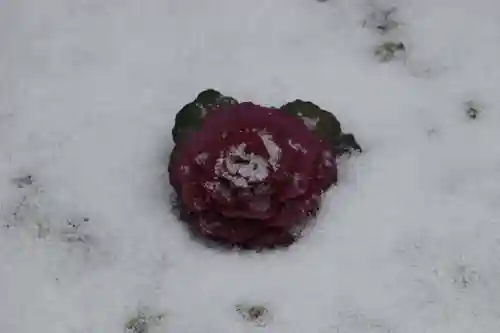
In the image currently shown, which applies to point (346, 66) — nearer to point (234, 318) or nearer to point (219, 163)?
point (219, 163)

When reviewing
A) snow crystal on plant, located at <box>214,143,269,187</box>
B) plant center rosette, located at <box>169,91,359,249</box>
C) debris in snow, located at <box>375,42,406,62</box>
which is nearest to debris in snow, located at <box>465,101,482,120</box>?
debris in snow, located at <box>375,42,406,62</box>

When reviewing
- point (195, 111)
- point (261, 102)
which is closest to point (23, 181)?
point (195, 111)

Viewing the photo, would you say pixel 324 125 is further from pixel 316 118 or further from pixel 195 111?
pixel 195 111

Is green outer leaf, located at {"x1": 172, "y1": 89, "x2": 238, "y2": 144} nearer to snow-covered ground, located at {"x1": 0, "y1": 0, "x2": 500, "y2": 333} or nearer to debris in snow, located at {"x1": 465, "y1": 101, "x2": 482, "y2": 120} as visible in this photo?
snow-covered ground, located at {"x1": 0, "y1": 0, "x2": 500, "y2": 333}

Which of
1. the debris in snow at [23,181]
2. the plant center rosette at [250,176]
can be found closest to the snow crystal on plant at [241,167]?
the plant center rosette at [250,176]

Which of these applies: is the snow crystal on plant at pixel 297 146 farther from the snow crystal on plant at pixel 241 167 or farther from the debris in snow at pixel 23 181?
the debris in snow at pixel 23 181

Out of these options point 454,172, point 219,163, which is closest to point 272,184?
point 219,163
